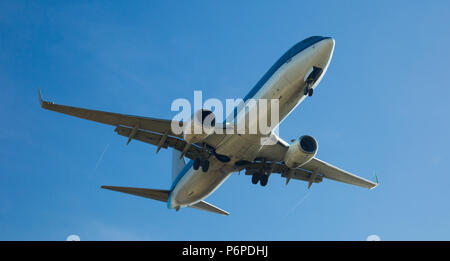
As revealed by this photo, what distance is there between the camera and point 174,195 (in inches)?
1179

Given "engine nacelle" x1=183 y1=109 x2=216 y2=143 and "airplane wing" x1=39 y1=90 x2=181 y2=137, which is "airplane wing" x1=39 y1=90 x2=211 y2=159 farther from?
"engine nacelle" x1=183 y1=109 x2=216 y2=143

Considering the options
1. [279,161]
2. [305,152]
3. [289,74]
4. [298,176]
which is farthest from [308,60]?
[298,176]

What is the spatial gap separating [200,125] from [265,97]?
141 inches

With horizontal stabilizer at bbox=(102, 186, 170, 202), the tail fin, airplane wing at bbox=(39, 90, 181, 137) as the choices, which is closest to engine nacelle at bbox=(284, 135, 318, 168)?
airplane wing at bbox=(39, 90, 181, 137)

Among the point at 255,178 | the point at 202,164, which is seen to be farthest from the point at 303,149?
the point at 202,164

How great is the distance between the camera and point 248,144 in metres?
26.0

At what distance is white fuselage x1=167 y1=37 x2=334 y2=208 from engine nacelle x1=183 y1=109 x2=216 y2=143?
1603mm

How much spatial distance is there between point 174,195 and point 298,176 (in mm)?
8618

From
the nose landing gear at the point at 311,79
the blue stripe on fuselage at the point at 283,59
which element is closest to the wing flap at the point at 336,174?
the blue stripe on fuselage at the point at 283,59

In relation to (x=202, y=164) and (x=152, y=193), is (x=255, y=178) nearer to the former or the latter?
(x=202, y=164)

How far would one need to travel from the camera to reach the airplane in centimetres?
2342

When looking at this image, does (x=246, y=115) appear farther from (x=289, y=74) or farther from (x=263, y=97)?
(x=289, y=74)
